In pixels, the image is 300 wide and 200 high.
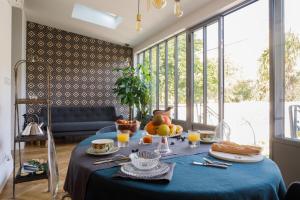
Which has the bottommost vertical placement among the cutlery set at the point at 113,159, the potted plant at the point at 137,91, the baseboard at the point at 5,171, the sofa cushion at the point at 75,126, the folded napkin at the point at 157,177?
the baseboard at the point at 5,171

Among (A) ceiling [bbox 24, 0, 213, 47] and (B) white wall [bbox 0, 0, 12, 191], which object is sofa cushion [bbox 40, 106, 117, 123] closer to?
(A) ceiling [bbox 24, 0, 213, 47]

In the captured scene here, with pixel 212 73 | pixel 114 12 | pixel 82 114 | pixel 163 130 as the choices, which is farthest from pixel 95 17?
pixel 163 130

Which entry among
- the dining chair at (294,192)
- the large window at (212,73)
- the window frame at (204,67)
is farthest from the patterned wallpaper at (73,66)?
the dining chair at (294,192)

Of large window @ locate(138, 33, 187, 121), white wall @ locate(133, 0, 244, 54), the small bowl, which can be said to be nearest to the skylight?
white wall @ locate(133, 0, 244, 54)

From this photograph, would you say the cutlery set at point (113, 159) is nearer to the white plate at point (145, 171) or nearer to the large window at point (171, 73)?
the white plate at point (145, 171)

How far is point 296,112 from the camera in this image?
232 cm

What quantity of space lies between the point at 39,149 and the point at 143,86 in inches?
107

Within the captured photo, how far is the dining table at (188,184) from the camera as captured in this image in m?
0.87

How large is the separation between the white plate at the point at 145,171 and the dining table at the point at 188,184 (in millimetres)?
38

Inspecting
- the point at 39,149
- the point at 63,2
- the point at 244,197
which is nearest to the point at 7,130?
the point at 39,149

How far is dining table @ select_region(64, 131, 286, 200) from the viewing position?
87 cm

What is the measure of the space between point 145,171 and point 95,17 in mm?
4807

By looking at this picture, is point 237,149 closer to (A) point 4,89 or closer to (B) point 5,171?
(B) point 5,171

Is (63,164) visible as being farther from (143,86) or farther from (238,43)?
(238,43)
